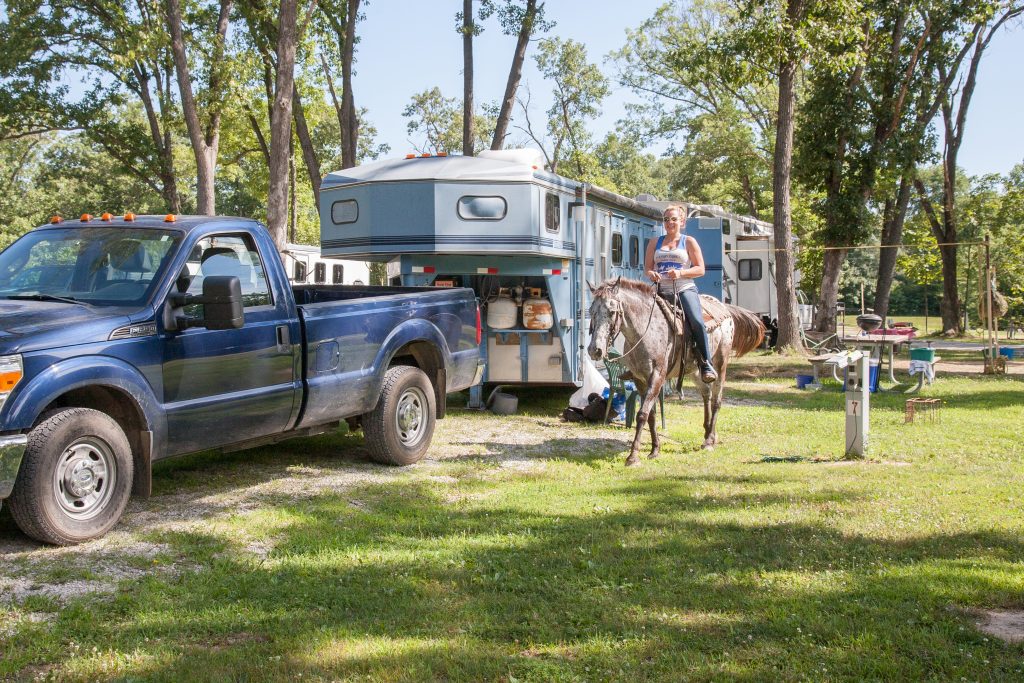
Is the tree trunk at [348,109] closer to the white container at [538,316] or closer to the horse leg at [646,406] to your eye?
the white container at [538,316]

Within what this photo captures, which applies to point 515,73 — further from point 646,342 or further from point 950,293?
point 950,293

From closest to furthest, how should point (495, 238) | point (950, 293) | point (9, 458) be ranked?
point (9, 458) < point (495, 238) < point (950, 293)

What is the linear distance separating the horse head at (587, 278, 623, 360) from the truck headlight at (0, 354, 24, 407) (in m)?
4.69

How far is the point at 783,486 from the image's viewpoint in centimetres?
778

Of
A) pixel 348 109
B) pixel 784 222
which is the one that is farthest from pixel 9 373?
pixel 784 222

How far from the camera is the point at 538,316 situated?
1187 centimetres

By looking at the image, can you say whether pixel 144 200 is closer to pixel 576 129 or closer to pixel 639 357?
pixel 576 129

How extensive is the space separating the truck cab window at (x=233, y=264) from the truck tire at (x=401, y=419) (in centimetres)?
161

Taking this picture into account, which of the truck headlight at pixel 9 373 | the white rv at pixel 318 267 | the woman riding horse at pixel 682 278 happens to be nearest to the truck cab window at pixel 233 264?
the truck headlight at pixel 9 373

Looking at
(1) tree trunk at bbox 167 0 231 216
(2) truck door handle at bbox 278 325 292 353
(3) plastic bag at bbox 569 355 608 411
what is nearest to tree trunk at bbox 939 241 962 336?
(1) tree trunk at bbox 167 0 231 216

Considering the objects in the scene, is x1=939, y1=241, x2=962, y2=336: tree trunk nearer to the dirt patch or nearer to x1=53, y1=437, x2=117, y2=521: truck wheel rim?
the dirt patch

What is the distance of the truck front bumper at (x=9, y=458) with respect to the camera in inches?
204

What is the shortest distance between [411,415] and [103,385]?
343 cm

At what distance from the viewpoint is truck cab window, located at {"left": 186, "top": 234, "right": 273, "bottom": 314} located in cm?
677
